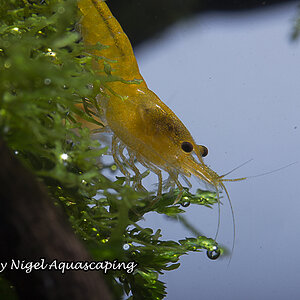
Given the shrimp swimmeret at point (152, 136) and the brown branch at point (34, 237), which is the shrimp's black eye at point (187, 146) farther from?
the brown branch at point (34, 237)

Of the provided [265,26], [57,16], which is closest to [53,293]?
[57,16]

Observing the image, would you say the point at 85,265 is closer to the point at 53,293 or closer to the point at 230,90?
the point at 53,293

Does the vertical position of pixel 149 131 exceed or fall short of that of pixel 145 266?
it exceeds it

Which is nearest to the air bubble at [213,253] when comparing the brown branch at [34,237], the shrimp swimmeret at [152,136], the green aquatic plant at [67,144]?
the green aquatic plant at [67,144]

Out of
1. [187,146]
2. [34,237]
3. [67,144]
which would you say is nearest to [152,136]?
[187,146]

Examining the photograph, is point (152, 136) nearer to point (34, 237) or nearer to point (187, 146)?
point (187, 146)

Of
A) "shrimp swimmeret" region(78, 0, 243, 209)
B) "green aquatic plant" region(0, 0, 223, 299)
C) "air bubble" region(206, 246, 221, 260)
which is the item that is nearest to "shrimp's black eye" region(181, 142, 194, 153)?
"shrimp swimmeret" region(78, 0, 243, 209)
